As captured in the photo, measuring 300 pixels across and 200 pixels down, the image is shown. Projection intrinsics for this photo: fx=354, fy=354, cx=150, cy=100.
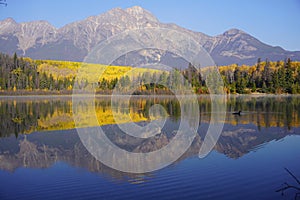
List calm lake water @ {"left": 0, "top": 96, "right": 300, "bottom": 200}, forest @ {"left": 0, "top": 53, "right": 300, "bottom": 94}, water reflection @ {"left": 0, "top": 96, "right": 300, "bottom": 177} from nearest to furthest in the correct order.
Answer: calm lake water @ {"left": 0, "top": 96, "right": 300, "bottom": 200}, water reflection @ {"left": 0, "top": 96, "right": 300, "bottom": 177}, forest @ {"left": 0, "top": 53, "right": 300, "bottom": 94}

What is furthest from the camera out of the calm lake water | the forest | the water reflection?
the forest

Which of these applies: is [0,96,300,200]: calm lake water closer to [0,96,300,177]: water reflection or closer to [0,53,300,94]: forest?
[0,96,300,177]: water reflection

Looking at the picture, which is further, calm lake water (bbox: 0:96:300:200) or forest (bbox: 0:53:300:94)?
forest (bbox: 0:53:300:94)

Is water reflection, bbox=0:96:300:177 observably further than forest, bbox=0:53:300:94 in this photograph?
No

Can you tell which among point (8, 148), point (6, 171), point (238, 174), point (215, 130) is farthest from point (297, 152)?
point (8, 148)

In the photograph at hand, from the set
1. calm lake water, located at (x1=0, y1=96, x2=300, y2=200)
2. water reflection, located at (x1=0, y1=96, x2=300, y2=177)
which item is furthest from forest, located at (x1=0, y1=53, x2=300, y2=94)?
calm lake water, located at (x1=0, y1=96, x2=300, y2=200)

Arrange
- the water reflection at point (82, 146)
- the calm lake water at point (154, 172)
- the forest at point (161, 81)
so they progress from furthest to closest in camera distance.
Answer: the forest at point (161, 81) → the water reflection at point (82, 146) → the calm lake water at point (154, 172)

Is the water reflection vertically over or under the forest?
under

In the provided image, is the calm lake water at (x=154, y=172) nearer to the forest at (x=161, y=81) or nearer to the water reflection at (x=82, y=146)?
the water reflection at (x=82, y=146)

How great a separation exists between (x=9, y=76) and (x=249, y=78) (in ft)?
177

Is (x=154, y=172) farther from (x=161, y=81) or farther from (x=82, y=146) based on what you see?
(x=161, y=81)

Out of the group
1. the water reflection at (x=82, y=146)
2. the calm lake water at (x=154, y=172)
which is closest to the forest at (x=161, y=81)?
the water reflection at (x=82, y=146)

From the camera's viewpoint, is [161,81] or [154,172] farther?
[161,81]

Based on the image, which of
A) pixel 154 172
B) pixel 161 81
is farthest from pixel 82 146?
pixel 161 81
